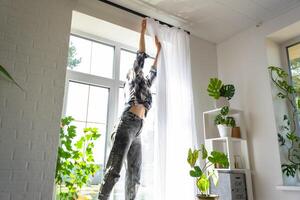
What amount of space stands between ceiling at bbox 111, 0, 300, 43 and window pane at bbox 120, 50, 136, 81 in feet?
1.66

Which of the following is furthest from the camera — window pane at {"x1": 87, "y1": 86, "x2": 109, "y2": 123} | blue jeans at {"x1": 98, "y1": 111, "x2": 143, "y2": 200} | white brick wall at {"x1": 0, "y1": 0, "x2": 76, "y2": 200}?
window pane at {"x1": 87, "y1": 86, "x2": 109, "y2": 123}

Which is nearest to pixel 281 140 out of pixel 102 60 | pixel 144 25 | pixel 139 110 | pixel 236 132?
pixel 236 132

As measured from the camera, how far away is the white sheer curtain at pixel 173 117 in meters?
2.19

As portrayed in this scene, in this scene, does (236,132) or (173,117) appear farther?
(236,132)

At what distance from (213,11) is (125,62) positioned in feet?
3.51

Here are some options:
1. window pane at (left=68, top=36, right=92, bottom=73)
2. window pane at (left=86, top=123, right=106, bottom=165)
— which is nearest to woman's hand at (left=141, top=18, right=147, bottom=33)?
window pane at (left=68, top=36, right=92, bottom=73)

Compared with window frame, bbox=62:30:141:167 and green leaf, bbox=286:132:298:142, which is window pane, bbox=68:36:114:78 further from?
green leaf, bbox=286:132:298:142

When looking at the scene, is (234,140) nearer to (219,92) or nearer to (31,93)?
(219,92)

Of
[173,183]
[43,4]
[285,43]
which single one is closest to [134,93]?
[173,183]

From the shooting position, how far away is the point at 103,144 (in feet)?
7.75

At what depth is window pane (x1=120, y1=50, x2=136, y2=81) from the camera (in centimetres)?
267

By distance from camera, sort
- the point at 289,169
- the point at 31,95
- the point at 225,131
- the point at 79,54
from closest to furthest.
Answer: the point at 31,95 → the point at 289,169 → the point at 225,131 → the point at 79,54

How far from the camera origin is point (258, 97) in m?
2.54

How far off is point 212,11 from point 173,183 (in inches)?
68.4
